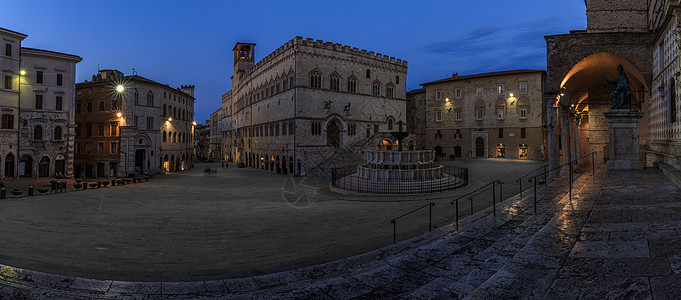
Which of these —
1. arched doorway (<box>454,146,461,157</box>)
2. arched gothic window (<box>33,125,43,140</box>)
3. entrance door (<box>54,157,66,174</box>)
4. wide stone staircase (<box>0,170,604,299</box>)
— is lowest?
wide stone staircase (<box>0,170,604,299</box>)

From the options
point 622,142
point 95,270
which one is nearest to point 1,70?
point 95,270

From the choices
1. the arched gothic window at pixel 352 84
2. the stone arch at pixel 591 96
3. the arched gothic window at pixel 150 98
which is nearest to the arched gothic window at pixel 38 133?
the arched gothic window at pixel 150 98

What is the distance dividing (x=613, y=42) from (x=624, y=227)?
17.2 meters

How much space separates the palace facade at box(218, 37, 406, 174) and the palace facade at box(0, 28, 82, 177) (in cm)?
1945

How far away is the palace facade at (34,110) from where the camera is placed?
2741 cm

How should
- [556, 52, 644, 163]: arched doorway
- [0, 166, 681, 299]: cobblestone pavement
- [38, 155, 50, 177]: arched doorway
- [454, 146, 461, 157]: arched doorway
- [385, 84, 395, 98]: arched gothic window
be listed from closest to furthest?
[0, 166, 681, 299]: cobblestone pavement, [556, 52, 644, 163]: arched doorway, [38, 155, 50, 177]: arched doorway, [385, 84, 395, 98]: arched gothic window, [454, 146, 461, 157]: arched doorway

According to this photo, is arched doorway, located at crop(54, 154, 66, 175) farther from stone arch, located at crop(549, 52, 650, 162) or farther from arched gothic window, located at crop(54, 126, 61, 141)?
stone arch, located at crop(549, 52, 650, 162)

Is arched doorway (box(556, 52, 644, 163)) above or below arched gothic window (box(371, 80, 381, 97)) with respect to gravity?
below

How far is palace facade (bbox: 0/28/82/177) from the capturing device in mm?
27406

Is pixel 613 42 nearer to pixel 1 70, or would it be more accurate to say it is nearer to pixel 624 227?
pixel 624 227

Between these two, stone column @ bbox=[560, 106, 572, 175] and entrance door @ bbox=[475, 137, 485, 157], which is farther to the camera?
entrance door @ bbox=[475, 137, 485, 157]

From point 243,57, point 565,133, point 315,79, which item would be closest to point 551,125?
point 565,133

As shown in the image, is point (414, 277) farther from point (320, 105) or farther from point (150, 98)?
point (150, 98)

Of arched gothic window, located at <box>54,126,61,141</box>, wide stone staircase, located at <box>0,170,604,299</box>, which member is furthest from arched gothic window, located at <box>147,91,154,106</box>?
→ wide stone staircase, located at <box>0,170,604,299</box>
